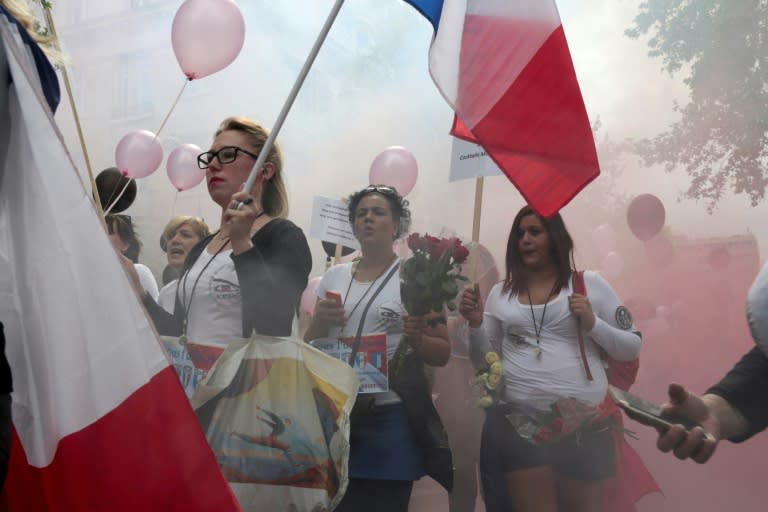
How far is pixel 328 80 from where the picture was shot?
4.88 m

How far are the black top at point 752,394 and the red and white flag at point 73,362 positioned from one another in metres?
0.95

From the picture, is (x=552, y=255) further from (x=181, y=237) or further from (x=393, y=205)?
(x=181, y=237)

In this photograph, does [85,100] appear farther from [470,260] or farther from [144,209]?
[470,260]

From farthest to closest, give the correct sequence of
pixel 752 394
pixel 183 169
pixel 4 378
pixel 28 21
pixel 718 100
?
pixel 183 169 → pixel 718 100 → pixel 28 21 → pixel 752 394 → pixel 4 378

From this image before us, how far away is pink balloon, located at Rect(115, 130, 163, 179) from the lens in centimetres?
401

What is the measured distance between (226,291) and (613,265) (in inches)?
106

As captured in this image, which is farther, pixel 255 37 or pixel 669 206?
pixel 255 37

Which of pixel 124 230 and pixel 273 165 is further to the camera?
pixel 124 230

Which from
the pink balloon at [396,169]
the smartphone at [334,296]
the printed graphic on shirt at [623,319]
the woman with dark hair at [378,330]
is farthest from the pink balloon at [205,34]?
the printed graphic on shirt at [623,319]

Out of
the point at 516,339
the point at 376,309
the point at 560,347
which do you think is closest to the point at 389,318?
the point at 376,309

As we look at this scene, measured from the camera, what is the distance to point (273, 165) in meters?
2.46

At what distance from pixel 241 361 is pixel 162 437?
686 millimetres

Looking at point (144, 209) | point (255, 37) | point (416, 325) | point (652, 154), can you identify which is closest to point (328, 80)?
point (255, 37)

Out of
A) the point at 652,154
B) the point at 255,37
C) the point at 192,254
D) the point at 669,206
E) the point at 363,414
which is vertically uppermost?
the point at 255,37
